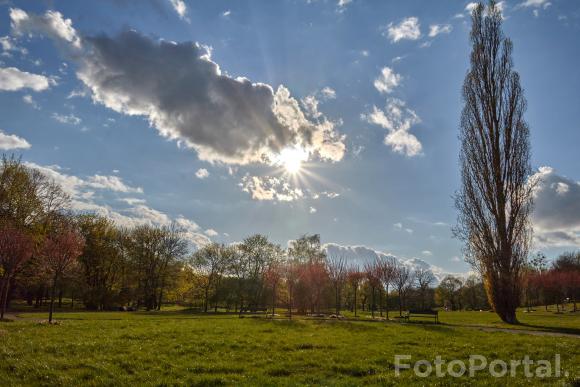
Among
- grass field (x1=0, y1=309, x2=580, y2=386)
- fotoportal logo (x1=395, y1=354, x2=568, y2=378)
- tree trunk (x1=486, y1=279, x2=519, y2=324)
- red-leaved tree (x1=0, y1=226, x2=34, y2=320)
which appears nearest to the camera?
grass field (x1=0, y1=309, x2=580, y2=386)

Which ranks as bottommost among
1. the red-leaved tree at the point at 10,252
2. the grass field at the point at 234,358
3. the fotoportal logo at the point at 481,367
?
the grass field at the point at 234,358

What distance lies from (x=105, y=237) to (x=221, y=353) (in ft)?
192

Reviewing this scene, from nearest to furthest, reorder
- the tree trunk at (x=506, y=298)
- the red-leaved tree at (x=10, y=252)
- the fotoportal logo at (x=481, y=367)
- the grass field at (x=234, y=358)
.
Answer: the grass field at (x=234, y=358) → the fotoportal logo at (x=481, y=367) → the red-leaved tree at (x=10, y=252) → the tree trunk at (x=506, y=298)

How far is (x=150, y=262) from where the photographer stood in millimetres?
68000

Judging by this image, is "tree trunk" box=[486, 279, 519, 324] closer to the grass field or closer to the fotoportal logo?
the grass field

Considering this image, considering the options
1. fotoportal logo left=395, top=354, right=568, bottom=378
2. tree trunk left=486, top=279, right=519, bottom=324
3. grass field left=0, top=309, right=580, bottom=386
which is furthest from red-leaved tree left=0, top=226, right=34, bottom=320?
tree trunk left=486, top=279, right=519, bottom=324

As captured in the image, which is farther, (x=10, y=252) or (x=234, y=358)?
(x=10, y=252)

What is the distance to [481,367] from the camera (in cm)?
1130

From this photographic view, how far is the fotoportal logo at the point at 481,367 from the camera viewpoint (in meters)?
10.4

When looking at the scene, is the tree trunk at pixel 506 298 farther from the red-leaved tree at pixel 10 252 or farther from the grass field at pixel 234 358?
the red-leaved tree at pixel 10 252

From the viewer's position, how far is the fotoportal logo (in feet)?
34.1

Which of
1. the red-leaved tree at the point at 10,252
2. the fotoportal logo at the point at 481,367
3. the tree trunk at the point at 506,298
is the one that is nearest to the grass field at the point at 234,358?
the fotoportal logo at the point at 481,367

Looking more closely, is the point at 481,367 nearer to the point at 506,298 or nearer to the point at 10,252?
the point at 506,298

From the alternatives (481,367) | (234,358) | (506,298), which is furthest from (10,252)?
(506,298)
